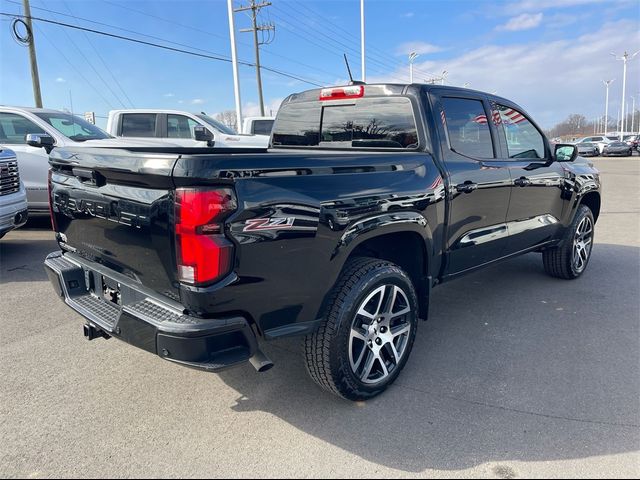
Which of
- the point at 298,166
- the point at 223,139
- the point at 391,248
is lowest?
the point at 391,248

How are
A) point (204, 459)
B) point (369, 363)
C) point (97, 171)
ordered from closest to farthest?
point (204, 459) → point (97, 171) → point (369, 363)

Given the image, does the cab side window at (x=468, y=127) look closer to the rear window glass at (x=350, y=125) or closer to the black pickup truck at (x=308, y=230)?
the black pickup truck at (x=308, y=230)

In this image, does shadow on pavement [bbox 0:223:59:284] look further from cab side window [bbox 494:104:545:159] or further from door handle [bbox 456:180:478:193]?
cab side window [bbox 494:104:545:159]

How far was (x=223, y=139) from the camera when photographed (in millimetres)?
10164

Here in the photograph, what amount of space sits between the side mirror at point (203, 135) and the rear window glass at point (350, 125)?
17.0 ft

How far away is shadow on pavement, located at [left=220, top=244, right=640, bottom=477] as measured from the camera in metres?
2.47

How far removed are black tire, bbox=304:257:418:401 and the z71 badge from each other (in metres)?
0.57

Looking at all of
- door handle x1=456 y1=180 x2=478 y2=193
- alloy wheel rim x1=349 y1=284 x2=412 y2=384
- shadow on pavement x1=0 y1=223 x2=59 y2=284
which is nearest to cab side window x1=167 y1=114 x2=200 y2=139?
shadow on pavement x1=0 y1=223 x2=59 y2=284

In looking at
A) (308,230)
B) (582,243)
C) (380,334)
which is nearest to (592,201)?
(582,243)

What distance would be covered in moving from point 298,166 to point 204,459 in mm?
1556

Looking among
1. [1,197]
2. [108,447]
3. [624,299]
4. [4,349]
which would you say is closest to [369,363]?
[108,447]

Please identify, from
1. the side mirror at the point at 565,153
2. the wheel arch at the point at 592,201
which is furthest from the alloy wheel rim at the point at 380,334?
the wheel arch at the point at 592,201

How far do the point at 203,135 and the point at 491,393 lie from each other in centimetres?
792

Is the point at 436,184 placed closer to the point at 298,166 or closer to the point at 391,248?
the point at 391,248
